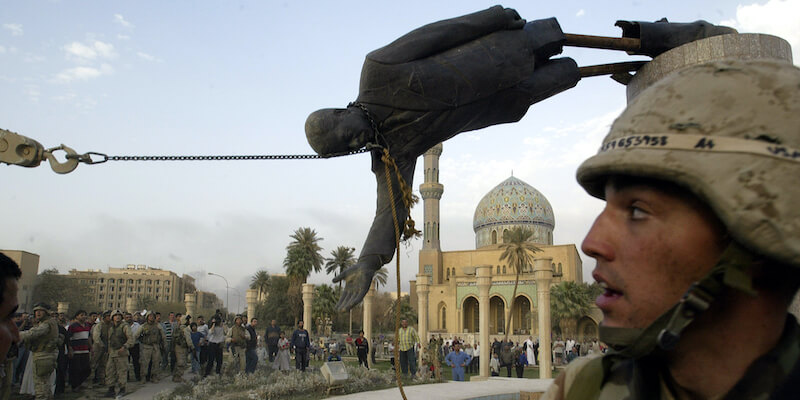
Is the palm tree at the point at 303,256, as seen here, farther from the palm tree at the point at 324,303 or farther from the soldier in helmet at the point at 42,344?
the soldier in helmet at the point at 42,344

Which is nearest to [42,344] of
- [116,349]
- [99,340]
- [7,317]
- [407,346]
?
[116,349]

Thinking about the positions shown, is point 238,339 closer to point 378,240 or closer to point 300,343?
point 300,343

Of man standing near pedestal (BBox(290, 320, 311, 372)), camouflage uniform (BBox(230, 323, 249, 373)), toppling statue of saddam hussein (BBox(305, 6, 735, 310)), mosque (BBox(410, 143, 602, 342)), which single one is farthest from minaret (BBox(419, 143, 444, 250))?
toppling statue of saddam hussein (BBox(305, 6, 735, 310))

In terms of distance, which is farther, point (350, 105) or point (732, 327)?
point (350, 105)

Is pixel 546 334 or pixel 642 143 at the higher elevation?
pixel 642 143

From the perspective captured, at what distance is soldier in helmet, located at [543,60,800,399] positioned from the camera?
3.92 ft

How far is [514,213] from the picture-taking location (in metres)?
60.7

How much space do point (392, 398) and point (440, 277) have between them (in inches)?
2132

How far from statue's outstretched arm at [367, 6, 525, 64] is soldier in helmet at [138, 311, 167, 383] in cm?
1392

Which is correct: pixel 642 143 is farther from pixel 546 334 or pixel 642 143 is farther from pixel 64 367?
pixel 546 334

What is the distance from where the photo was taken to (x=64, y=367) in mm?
13203

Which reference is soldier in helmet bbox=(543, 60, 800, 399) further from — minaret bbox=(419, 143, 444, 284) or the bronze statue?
minaret bbox=(419, 143, 444, 284)

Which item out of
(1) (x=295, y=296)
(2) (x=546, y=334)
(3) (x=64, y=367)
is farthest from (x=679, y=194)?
(1) (x=295, y=296)

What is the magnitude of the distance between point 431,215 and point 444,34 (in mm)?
50950
